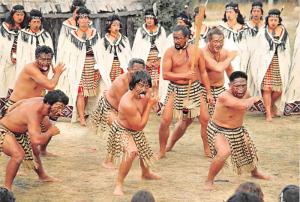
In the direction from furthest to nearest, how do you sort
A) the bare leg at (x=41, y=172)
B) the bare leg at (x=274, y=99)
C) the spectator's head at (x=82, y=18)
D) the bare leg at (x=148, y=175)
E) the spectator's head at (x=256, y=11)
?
the spectator's head at (x=256, y=11) < the bare leg at (x=274, y=99) < the spectator's head at (x=82, y=18) < the bare leg at (x=148, y=175) < the bare leg at (x=41, y=172)

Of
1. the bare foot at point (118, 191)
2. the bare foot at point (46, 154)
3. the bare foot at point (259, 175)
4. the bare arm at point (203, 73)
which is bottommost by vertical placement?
the bare foot at point (46, 154)

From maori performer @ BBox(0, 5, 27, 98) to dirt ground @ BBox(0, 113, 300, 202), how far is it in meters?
1.12

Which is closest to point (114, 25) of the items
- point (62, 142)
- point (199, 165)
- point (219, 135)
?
point (62, 142)

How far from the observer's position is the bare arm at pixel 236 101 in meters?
6.86

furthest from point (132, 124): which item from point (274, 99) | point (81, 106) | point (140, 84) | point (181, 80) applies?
point (274, 99)

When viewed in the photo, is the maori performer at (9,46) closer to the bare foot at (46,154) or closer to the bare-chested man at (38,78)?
the bare foot at (46,154)

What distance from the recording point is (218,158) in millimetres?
6930

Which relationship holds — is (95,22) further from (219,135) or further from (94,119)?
(219,135)

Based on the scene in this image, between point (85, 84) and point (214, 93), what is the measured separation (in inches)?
99.8

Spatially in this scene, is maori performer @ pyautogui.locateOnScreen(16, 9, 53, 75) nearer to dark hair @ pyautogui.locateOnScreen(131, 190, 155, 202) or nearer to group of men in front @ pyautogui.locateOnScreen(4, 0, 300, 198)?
group of men in front @ pyautogui.locateOnScreen(4, 0, 300, 198)

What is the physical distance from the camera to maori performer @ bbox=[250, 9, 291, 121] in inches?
409

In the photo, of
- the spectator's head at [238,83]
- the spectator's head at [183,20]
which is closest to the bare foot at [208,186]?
the spectator's head at [238,83]

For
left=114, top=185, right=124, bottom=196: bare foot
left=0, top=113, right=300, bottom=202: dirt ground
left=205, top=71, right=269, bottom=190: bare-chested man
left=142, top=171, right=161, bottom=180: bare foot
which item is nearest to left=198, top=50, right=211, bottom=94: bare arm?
left=0, top=113, right=300, bottom=202: dirt ground

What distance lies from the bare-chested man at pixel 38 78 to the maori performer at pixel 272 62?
3792 millimetres
